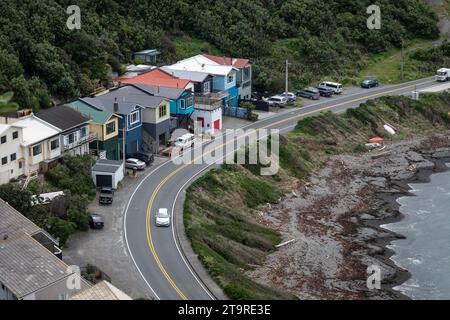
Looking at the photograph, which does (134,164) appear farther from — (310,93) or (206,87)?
(310,93)

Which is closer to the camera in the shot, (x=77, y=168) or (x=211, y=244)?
(x=211, y=244)

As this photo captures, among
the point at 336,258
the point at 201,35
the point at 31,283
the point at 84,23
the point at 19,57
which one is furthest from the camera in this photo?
the point at 201,35

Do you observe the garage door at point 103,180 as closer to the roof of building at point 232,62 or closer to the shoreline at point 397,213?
the shoreline at point 397,213

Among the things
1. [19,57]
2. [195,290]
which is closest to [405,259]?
[195,290]

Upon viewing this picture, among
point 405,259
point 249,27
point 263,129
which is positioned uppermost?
point 249,27

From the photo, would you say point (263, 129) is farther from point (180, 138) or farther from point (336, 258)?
point (336, 258)

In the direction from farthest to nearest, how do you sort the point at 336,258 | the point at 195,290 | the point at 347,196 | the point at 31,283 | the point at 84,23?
the point at 84,23
the point at 347,196
the point at 336,258
the point at 195,290
the point at 31,283

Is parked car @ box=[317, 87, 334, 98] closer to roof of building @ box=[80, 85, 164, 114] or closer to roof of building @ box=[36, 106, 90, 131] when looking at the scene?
roof of building @ box=[80, 85, 164, 114]

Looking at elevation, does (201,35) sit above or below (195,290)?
above
